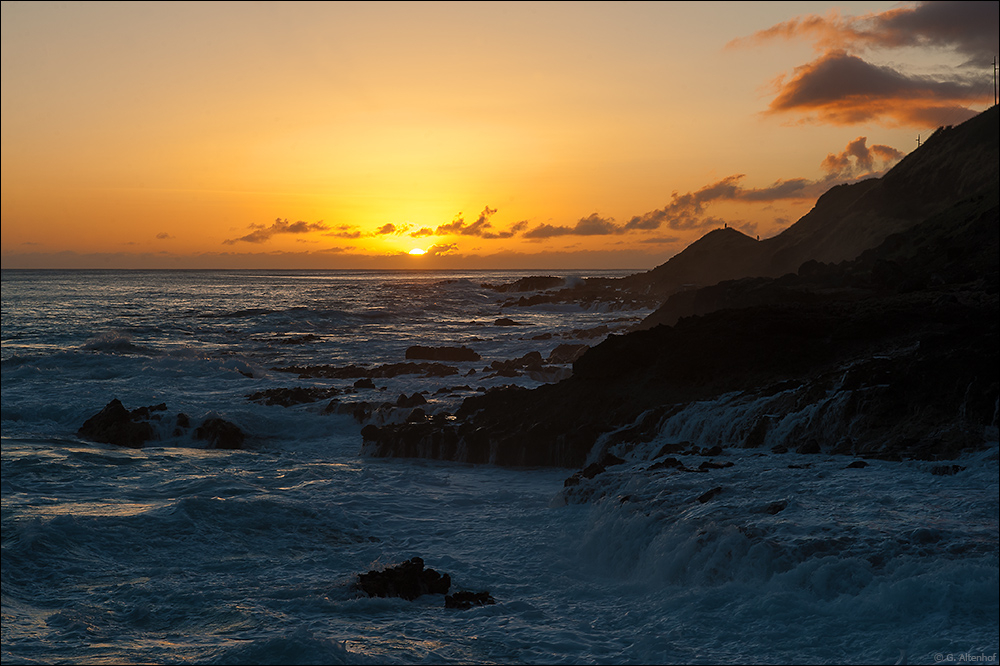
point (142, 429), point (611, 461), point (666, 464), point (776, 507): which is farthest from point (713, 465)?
point (142, 429)

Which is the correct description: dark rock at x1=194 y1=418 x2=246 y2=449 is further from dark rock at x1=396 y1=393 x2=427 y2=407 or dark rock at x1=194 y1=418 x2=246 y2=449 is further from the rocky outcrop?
dark rock at x1=396 y1=393 x2=427 y2=407

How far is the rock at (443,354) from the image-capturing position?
39853 mm

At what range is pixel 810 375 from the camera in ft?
60.8

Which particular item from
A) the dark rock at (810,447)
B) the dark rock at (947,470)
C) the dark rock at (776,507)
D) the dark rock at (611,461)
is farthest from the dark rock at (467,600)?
the dark rock at (947,470)

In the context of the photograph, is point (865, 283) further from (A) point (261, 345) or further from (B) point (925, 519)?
(A) point (261, 345)

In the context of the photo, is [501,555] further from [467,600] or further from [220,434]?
[220,434]

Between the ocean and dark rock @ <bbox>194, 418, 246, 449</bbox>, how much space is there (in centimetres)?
50

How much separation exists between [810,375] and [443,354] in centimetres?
2476

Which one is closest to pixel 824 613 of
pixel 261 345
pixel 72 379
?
pixel 72 379

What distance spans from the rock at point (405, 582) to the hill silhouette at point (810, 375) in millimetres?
8025

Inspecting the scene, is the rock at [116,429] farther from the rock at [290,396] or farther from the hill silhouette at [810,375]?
the hill silhouette at [810,375]

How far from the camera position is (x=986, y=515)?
10836 millimetres

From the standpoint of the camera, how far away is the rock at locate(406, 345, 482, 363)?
39853 mm

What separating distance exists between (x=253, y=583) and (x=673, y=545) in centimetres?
700
